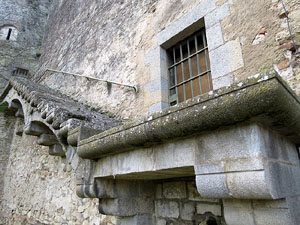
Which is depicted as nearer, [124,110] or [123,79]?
[124,110]

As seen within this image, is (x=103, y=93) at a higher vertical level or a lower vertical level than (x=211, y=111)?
higher

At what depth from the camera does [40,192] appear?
17.1 ft

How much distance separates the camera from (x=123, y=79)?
4285mm

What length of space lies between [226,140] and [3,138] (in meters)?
9.12

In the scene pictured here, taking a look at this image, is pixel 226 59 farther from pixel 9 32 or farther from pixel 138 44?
pixel 9 32

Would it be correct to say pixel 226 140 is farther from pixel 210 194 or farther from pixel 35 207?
pixel 35 207

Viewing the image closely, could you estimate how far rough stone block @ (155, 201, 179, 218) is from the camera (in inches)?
98.7

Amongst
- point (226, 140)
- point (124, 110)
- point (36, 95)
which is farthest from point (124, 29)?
point (226, 140)

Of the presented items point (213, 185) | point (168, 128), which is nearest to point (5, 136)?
point (168, 128)

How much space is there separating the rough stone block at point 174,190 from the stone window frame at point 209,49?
1197mm

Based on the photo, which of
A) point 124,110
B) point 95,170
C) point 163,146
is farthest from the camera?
point 124,110

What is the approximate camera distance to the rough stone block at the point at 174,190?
2.48m

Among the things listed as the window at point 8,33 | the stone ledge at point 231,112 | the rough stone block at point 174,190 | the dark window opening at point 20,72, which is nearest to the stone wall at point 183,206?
the rough stone block at point 174,190

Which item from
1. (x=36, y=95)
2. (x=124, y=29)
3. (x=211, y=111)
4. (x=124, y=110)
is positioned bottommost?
(x=211, y=111)
